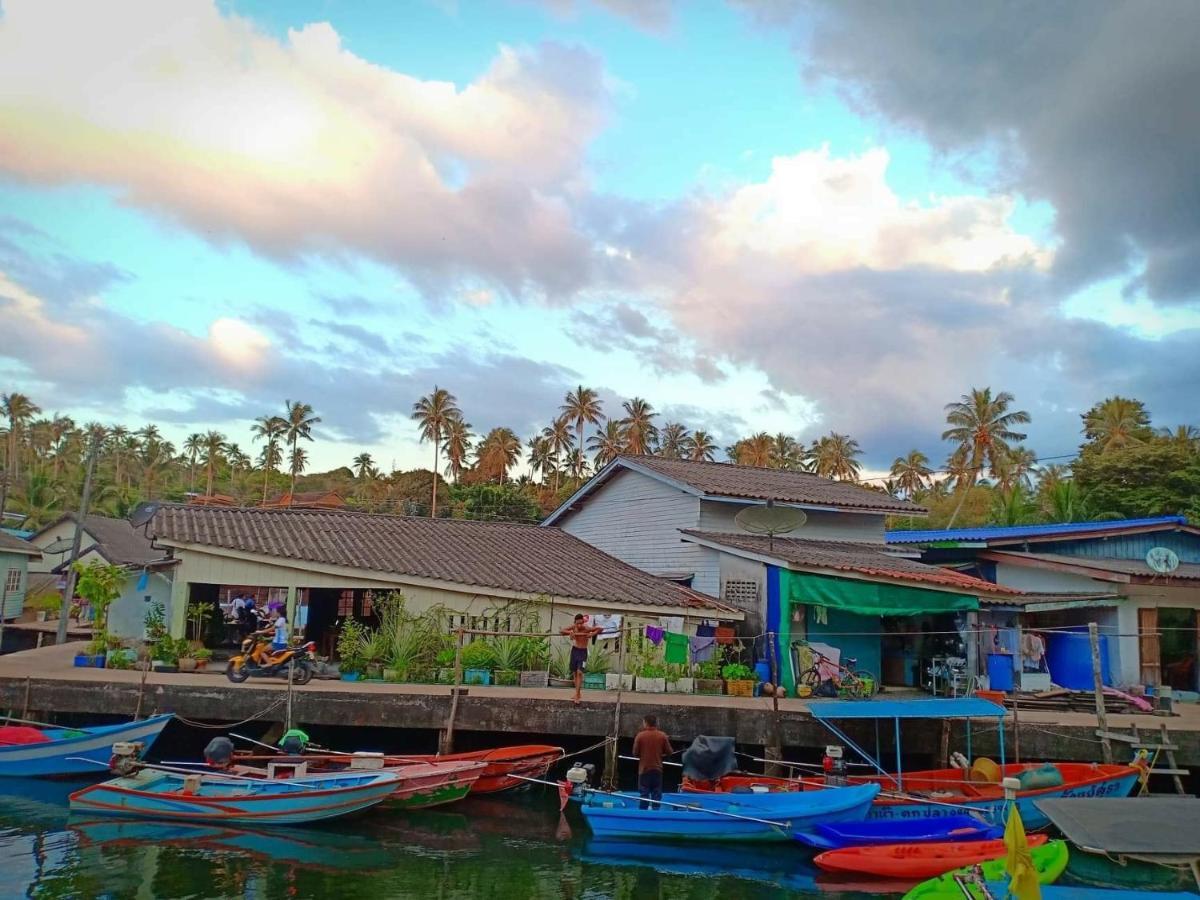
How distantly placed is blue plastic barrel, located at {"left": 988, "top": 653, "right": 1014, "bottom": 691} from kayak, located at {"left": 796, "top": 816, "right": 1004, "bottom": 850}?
6929 millimetres

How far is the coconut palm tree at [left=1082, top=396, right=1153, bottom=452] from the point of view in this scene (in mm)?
40906

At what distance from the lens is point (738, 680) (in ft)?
60.0

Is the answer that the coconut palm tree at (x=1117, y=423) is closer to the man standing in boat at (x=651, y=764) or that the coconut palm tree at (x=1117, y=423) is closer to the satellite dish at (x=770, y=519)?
the satellite dish at (x=770, y=519)

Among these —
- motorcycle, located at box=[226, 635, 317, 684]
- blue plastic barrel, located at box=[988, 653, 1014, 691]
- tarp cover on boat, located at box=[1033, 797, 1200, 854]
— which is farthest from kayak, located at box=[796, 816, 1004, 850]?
motorcycle, located at box=[226, 635, 317, 684]

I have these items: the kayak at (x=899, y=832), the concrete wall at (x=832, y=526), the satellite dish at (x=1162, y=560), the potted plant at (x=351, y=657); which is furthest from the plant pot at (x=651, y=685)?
the satellite dish at (x=1162, y=560)

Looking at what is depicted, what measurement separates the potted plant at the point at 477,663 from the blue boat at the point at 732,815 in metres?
4.78

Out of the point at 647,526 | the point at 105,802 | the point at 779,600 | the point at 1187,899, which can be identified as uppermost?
the point at 647,526

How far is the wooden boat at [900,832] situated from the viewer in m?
13.3

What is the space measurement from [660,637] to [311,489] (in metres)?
78.7

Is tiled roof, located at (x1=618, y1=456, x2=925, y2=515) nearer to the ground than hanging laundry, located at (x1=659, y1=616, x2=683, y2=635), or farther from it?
farther from it

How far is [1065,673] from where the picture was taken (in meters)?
21.2

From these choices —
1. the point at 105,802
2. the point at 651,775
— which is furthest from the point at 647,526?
the point at 105,802

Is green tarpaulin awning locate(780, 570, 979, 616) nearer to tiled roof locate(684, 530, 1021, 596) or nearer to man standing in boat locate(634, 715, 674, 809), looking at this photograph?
tiled roof locate(684, 530, 1021, 596)

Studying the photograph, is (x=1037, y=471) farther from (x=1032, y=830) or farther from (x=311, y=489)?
(x=311, y=489)
